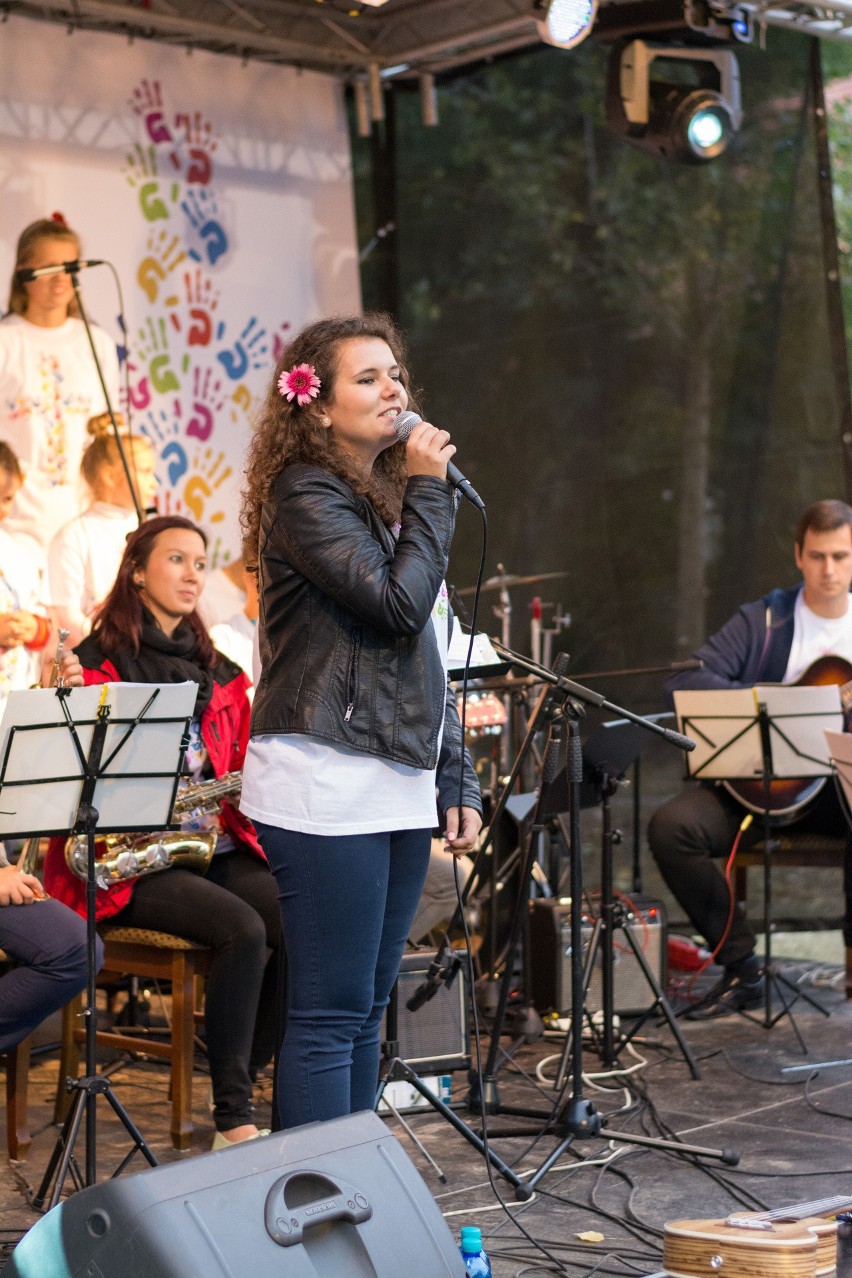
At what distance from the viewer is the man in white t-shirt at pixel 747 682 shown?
4.93m

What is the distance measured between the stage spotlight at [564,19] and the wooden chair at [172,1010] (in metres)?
3.12

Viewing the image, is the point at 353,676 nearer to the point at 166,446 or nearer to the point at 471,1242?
the point at 471,1242

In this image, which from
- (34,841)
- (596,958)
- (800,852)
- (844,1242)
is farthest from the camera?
(800,852)

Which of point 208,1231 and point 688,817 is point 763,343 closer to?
point 688,817

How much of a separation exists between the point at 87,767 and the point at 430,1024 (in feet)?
4.37

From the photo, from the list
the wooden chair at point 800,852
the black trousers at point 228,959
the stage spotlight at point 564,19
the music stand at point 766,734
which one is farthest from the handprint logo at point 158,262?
the wooden chair at point 800,852

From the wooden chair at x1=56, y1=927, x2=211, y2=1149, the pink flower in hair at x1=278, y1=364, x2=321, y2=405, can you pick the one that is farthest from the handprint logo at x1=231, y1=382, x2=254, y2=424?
the pink flower in hair at x1=278, y1=364, x2=321, y2=405

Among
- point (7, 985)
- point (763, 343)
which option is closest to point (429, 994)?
point (7, 985)

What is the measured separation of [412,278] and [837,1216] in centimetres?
499

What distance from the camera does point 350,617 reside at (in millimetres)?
2398

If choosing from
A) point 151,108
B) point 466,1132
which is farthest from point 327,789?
point 151,108

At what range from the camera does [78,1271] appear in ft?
5.93

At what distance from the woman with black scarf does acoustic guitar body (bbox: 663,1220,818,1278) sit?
4.15 feet

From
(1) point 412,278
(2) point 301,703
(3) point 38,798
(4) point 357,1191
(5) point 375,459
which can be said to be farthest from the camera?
(1) point 412,278
